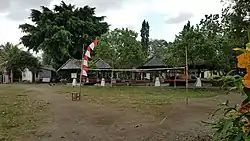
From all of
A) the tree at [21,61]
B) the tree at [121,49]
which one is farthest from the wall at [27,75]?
the tree at [121,49]

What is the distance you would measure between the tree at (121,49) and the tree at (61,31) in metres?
7.45

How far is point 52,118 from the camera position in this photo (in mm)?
9414

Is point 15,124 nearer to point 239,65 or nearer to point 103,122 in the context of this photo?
point 103,122

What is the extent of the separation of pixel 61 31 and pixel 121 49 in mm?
9728

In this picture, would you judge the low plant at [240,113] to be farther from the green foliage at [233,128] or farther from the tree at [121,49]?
the tree at [121,49]

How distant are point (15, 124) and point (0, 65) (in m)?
37.5

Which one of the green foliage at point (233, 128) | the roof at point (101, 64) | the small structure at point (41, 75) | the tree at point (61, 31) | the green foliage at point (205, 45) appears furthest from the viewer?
the small structure at point (41, 75)

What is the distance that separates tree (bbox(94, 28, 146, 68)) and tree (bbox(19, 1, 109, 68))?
7445 millimetres

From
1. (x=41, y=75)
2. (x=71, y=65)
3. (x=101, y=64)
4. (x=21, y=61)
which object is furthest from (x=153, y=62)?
(x=41, y=75)

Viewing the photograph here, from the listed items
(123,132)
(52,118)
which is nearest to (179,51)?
(52,118)

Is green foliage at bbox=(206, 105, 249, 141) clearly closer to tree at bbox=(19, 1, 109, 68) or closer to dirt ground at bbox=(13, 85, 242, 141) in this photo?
dirt ground at bbox=(13, 85, 242, 141)

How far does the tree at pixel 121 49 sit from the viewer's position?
95.5 ft

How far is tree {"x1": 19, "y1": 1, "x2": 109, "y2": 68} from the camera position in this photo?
3697 cm

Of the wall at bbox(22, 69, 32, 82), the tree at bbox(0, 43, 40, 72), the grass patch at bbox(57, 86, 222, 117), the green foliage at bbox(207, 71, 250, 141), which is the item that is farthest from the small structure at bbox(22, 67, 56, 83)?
the green foliage at bbox(207, 71, 250, 141)
